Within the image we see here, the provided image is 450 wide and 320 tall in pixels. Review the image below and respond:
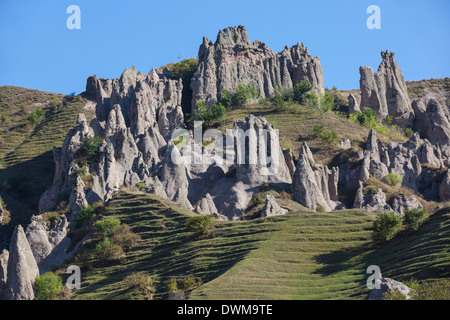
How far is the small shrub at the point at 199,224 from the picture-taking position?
250 ft

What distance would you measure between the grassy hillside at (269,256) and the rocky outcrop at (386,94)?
57.8m

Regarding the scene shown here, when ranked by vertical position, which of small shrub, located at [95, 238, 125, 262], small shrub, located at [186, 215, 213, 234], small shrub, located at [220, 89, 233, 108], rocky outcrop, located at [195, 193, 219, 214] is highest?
small shrub, located at [220, 89, 233, 108]

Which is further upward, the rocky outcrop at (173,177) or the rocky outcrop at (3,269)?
the rocky outcrop at (173,177)

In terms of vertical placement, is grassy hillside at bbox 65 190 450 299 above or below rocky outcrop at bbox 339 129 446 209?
below

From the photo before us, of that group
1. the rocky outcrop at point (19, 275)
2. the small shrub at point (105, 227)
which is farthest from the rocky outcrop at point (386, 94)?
the rocky outcrop at point (19, 275)

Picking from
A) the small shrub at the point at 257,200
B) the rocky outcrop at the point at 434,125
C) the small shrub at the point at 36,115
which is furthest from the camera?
the small shrub at the point at 36,115

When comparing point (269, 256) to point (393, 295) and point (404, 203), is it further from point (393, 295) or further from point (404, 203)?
point (404, 203)

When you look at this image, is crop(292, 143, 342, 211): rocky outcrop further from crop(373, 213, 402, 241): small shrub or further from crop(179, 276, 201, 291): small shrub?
crop(179, 276, 201, 291): small shrub

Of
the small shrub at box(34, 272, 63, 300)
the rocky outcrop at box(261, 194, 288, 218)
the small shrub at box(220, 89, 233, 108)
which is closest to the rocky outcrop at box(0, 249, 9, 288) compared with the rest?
the small shrub at box(34, 272, 63, 300)

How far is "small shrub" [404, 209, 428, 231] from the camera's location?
70688 millimetres

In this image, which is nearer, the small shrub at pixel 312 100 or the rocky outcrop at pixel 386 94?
the small shrub at pixel 312 100

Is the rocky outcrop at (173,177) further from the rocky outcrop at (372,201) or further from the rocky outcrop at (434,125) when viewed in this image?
the rocky outcrop at (434,125)

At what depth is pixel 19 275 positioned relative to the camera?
67125 millimetres

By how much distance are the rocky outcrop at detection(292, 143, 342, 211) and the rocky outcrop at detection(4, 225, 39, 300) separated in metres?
32.7
